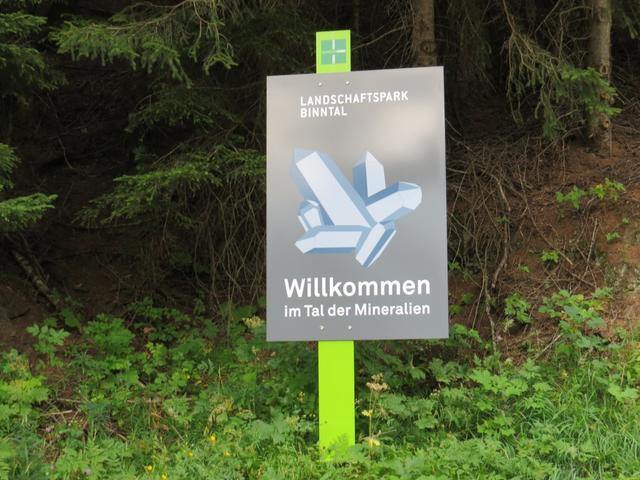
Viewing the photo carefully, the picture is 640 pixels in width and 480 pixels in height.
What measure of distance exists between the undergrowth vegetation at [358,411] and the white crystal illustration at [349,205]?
3.22 feet

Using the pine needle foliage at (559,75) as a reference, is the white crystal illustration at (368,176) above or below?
below

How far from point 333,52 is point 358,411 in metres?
2.36

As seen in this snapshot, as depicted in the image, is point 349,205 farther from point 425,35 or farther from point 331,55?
point 425,35

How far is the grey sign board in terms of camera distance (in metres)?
3.90

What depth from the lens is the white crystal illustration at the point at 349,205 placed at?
12.9 feet

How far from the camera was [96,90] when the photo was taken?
867 cm

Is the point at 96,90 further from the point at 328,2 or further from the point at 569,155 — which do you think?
the point at 569,155

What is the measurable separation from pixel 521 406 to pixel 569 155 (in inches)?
142

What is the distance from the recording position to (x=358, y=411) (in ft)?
14.7

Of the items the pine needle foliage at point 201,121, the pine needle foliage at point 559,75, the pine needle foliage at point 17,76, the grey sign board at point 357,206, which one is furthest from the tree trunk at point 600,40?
the pine needle foliage at point 17,76

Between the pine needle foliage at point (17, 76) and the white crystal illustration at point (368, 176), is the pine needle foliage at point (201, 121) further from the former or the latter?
the white crystal illustration at point (368, 176)

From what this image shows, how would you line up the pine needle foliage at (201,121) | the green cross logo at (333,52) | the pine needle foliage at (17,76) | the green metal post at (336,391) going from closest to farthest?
the green metal post at (336,391) → the green cross logo at (333,52) → the pine needle foliage at (17,76) → the pine needle foliage at (201,121)

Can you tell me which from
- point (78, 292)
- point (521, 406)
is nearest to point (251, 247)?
point (78, 292)

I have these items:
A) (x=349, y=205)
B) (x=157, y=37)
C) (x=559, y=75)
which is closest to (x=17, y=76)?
(x=157, y=37)
